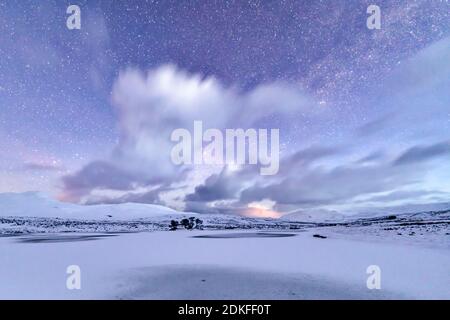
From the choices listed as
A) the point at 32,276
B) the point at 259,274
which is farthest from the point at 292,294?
the point at 32,276

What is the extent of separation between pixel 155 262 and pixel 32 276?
4.10 meters

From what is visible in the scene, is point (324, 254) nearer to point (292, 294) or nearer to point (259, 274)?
point (259, 274)

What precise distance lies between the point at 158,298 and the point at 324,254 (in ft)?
27.1

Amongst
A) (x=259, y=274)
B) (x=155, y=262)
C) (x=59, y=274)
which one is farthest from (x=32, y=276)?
(x=259, y=274)
